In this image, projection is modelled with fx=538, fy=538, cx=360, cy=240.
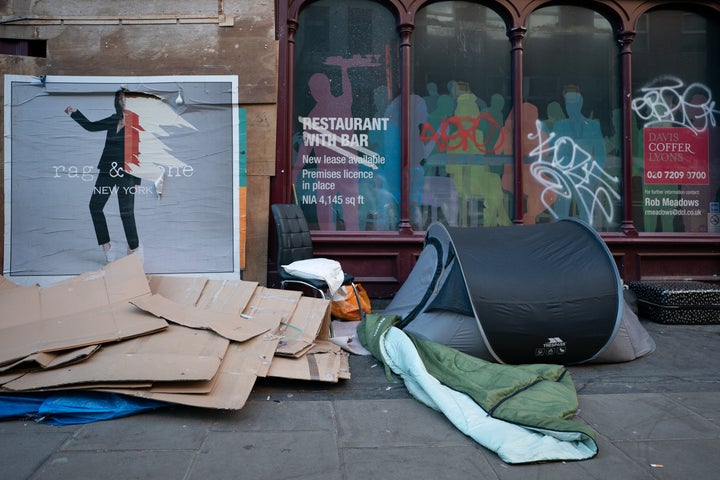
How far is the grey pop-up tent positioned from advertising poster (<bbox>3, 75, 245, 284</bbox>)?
2.83 m

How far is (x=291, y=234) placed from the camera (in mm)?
6156

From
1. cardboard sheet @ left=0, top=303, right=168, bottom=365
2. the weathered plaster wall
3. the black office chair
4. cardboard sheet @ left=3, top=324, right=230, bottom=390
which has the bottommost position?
cardboard sheet @ left=3, top=324, right=230, bottom=390

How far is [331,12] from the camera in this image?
22.9ft

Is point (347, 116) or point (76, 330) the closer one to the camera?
point (76, 330)

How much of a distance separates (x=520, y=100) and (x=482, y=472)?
5.50 metres

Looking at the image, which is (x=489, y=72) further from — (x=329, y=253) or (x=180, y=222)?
(x=180, y=222)

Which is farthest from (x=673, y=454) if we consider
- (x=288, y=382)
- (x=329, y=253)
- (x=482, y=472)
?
(x=329, y=253)

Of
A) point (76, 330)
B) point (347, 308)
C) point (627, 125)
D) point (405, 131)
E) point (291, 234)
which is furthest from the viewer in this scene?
point (627, 125)

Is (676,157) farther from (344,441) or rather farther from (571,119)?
(344,441)

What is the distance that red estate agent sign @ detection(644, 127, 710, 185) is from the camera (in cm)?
741

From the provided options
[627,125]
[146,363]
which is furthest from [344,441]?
[627,125]

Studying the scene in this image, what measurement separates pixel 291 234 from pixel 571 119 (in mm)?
4126

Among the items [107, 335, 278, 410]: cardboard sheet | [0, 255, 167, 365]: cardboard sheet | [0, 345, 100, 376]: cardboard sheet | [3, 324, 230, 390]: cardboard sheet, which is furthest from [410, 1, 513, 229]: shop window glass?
[0, 345, 100, 376]: cardboard sheet

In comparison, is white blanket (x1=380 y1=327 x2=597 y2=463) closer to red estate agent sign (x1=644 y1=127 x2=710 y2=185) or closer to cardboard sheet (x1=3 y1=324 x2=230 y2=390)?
cardboard sheet (x1=3 y1=324 x2=230 y2=390)
